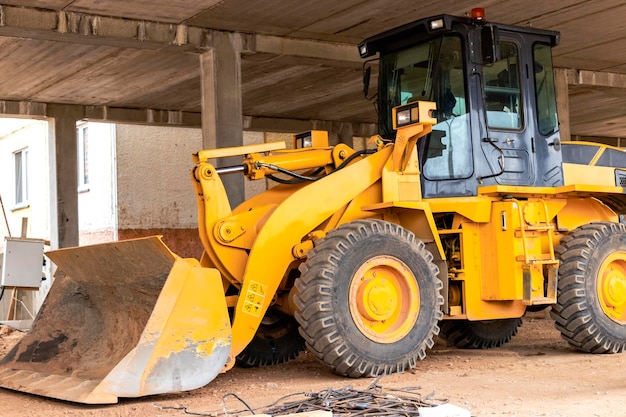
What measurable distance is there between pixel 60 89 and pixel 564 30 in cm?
1034

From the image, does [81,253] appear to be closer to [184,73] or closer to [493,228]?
[493,228]

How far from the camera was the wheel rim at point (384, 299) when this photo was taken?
7.84 m

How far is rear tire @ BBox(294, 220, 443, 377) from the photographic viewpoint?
7.58 meters

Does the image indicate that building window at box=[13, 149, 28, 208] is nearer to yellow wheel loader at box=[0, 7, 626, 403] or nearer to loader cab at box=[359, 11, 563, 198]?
yellow wheel loader at box=[0, 7, 626, 403]

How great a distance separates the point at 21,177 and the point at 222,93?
16.7 metres

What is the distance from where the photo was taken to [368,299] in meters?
7.88

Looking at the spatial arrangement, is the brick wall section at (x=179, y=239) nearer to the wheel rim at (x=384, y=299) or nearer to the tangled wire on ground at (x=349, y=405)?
the wheel rim at (x=384, y=299)

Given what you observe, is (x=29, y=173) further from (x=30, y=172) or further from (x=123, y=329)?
(x=123, y=329)

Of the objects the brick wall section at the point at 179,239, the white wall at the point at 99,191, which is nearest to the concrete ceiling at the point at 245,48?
the white wall at the point at 99,191

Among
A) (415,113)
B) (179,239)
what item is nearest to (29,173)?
(179,239)

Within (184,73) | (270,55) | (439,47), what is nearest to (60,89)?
(184,73)

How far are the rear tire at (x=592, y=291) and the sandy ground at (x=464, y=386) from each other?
0.19m

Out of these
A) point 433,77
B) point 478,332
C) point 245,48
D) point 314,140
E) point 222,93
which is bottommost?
point 478,332

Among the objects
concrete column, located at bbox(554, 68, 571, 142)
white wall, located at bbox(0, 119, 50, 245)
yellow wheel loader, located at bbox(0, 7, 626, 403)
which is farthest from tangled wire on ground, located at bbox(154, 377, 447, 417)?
white wall, located at bbox(0, 119, 50, 245)
